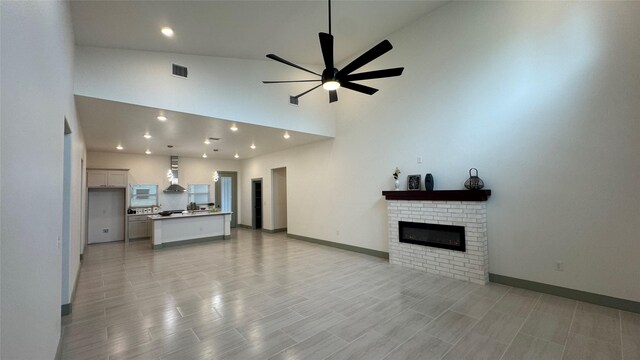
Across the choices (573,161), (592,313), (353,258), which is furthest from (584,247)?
(353,258)

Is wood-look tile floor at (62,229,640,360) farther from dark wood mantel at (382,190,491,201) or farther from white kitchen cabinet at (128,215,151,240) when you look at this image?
white kitchen cabinet at (128,215,151,240)

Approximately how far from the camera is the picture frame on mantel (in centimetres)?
507

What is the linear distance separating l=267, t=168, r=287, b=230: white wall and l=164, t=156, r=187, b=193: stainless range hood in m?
3.21

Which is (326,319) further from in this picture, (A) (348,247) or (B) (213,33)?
(B) (213,33)

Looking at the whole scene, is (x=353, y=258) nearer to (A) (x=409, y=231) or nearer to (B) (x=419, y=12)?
(A) (x=409, y=231)

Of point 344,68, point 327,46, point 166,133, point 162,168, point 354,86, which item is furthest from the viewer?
point 162,168

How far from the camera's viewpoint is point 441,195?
4.63 m

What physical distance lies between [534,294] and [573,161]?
192 centimetres

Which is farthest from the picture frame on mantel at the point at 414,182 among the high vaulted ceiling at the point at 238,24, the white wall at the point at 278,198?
the white wall at the point at 278,198

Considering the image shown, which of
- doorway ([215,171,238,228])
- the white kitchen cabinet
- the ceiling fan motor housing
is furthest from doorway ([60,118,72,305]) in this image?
doorway ([215,171,238,228])

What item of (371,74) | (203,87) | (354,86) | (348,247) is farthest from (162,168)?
(371,74)

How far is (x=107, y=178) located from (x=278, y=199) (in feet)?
17.4

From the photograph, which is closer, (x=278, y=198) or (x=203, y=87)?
(x=203, y=87)

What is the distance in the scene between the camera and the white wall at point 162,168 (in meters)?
8.30
